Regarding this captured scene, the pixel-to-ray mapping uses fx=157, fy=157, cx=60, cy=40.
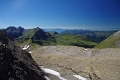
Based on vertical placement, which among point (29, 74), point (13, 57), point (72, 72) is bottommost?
point (72, 72)

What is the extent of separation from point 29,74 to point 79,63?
13.9m

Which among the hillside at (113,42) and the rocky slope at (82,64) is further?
the hillside at (113,42)

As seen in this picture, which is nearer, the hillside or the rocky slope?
the rocky slope

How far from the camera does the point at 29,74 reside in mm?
21922

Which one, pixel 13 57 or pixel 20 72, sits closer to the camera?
pixel 20 72

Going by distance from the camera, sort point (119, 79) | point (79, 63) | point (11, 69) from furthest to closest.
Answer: point (79, 63), point (119, 79), point (11, 69)

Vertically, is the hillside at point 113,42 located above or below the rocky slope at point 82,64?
below

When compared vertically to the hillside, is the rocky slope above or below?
above

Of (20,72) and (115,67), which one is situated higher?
(20,72)

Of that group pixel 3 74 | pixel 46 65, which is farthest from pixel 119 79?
pixel 3 74

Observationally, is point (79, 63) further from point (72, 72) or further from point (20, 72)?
point (20, 72)

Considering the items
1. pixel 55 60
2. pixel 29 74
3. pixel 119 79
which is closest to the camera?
pixel 29 74

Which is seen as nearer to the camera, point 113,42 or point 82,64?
point 82,64

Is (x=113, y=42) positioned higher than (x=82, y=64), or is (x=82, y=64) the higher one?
(x=82, y=64)
